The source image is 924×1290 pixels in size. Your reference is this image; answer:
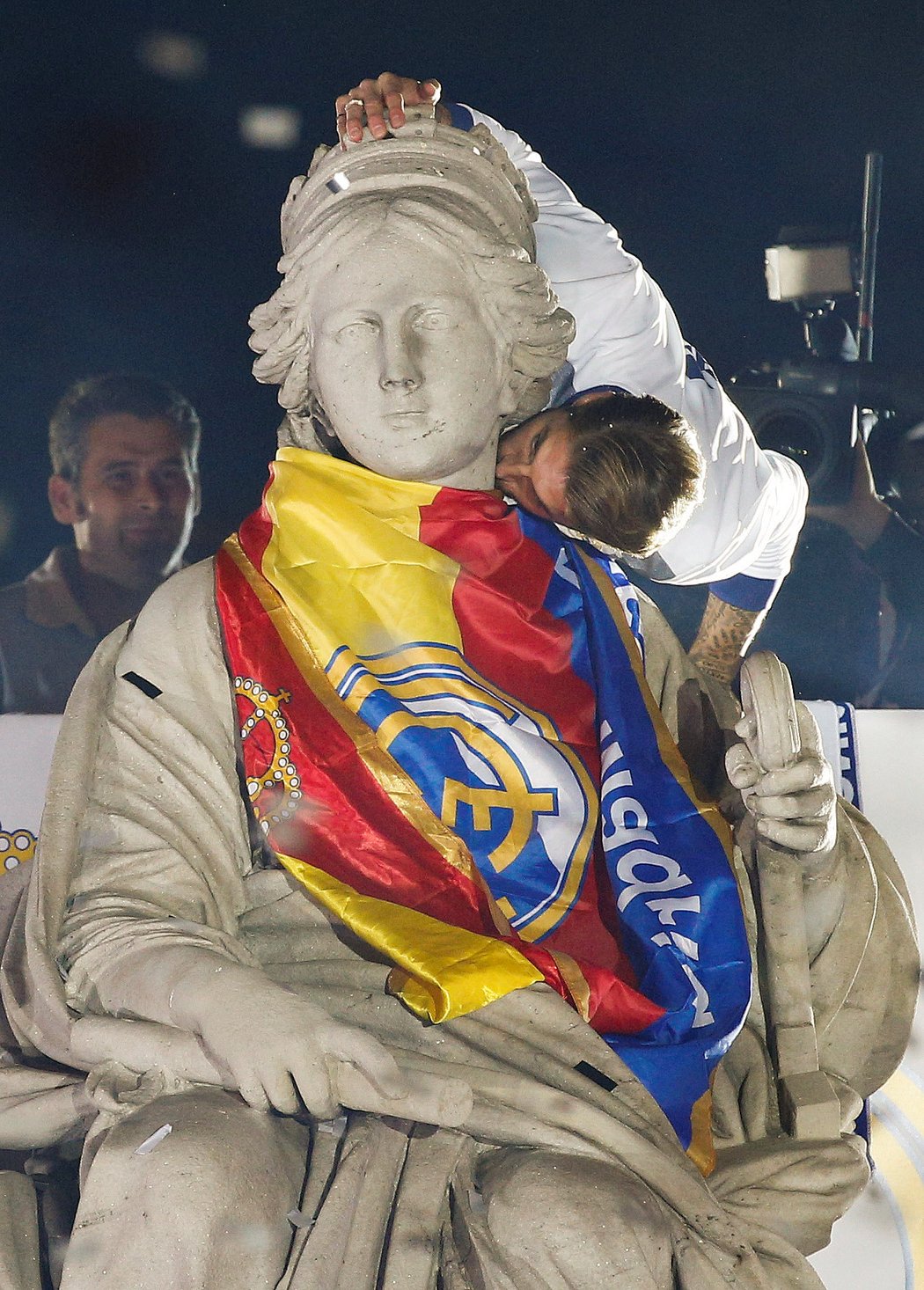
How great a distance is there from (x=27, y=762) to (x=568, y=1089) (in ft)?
4.70

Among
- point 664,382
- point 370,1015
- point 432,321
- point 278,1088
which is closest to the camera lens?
point 278,1088

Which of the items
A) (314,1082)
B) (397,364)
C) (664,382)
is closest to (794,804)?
(314,1082)

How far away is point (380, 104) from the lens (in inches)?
98.8

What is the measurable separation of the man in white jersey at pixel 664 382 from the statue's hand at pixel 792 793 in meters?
0.87

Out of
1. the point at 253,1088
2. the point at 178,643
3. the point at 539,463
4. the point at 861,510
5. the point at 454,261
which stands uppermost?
the point at 454,261

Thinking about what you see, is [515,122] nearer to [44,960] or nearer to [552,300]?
[552,300]

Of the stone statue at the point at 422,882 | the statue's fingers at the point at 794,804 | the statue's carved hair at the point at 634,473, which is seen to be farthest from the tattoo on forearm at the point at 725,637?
the statue's fingers at the point at 794,804

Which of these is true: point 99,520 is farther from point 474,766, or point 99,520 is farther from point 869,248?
point 474,766

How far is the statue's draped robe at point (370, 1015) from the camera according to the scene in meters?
1.79

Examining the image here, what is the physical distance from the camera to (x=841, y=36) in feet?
13.1

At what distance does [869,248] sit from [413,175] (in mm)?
1820

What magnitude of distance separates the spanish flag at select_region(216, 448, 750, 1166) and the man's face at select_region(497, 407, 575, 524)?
0.15 feet

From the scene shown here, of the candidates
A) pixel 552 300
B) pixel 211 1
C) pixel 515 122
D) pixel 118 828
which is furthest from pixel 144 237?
pixel 118 828

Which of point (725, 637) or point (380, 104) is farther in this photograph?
point (725, 637)
